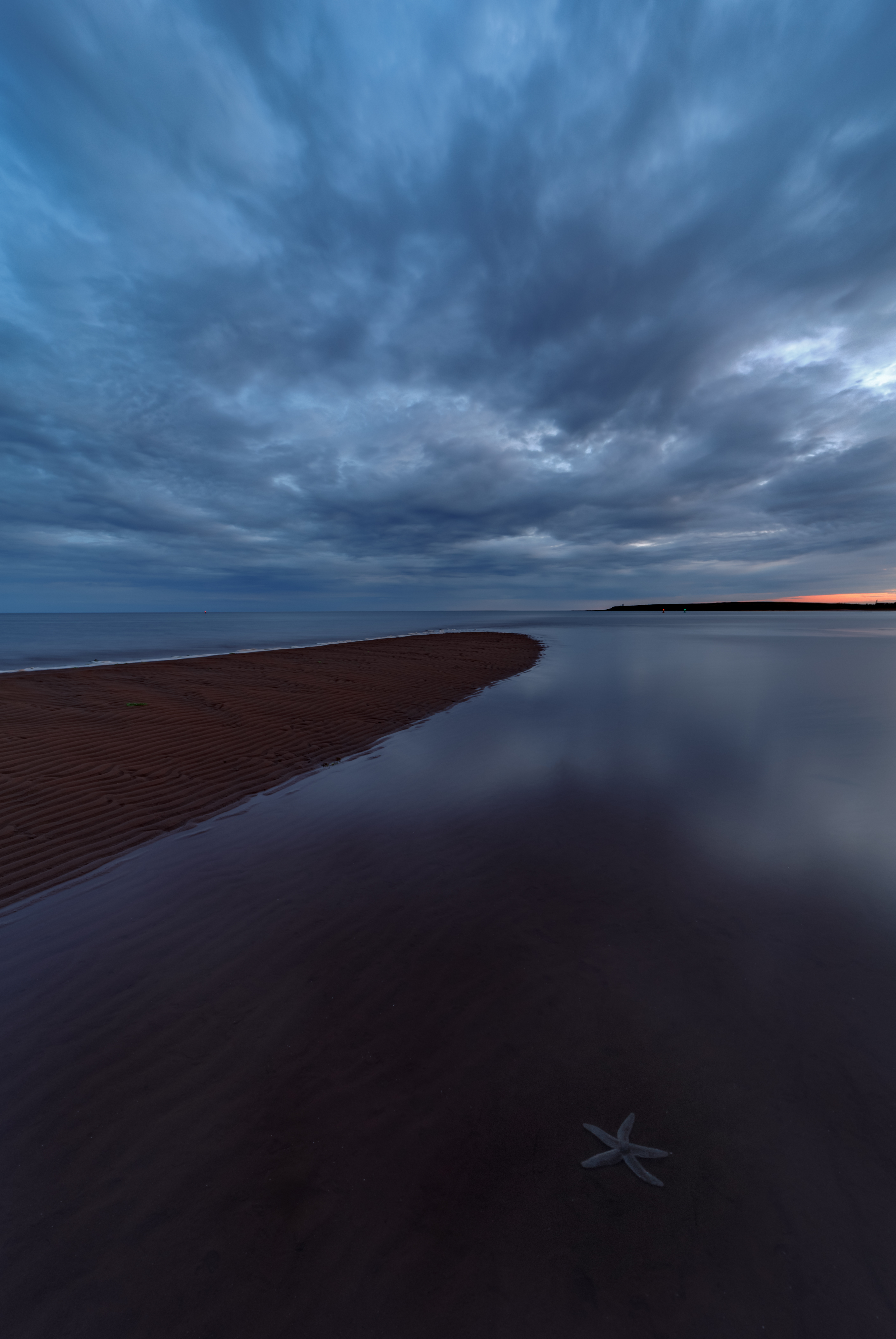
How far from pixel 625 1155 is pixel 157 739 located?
36.2 ft

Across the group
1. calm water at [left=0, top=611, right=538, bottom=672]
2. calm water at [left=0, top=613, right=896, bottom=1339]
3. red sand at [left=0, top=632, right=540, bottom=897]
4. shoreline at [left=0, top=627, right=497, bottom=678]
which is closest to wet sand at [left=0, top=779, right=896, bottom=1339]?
calm water at [left=0, top=613, right=896, bottom=1339]

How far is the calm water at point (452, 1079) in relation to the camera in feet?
7.56

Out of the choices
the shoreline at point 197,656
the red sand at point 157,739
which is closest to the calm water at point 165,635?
the shoreline at point 197,656

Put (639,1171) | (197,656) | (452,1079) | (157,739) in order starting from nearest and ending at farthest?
(639,1171) < (452,1079) < (157,739) < (197,656)

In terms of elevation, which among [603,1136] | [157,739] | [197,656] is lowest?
[603,1136]

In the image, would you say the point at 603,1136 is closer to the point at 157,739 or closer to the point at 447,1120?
the point at 447,1120

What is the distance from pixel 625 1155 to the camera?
282cm

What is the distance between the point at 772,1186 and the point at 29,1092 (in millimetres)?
4469

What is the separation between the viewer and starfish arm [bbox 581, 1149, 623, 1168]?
2.79m

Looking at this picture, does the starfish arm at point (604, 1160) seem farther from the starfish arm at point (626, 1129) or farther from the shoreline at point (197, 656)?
the shoreline at point (197, 656)

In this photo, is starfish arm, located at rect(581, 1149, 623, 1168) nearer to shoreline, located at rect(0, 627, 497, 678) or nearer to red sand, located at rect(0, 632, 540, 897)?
red sand, located at rect(0, 632, 540, 897)

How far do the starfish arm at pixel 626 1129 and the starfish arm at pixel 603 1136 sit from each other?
0.10 feet

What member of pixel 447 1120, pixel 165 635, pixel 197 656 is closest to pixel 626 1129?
pixel 447 1120

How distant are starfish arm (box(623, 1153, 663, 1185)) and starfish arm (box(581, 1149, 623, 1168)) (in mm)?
33
